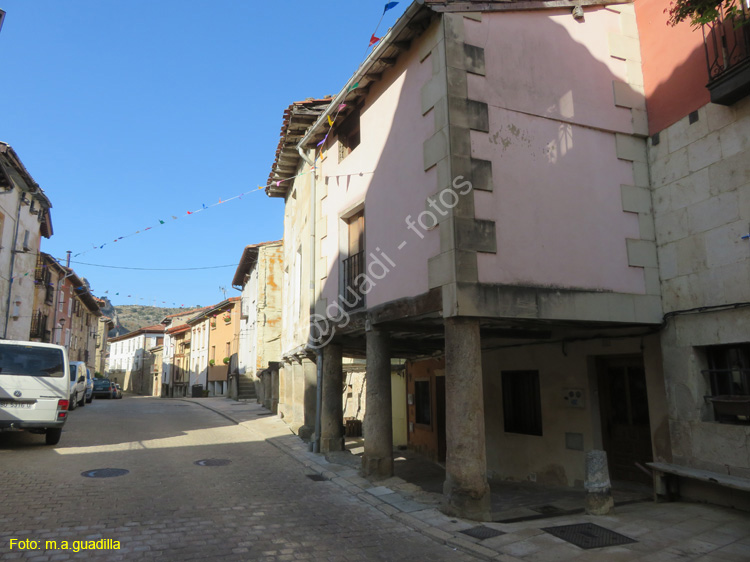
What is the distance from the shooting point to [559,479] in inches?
403

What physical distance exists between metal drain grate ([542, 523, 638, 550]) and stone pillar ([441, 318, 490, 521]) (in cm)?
94

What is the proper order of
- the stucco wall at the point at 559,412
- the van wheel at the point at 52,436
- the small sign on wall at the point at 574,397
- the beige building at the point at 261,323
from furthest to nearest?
the beige building at the point at 261,323, the van wheel at the point at 52,436, the small sign on wall at the point at 574,397, the stucco wall at the point at 559,412

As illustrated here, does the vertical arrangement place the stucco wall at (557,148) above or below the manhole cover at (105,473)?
above

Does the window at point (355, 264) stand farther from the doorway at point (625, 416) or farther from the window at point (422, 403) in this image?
the window at point (422, 403)

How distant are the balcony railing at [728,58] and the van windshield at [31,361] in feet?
41.5

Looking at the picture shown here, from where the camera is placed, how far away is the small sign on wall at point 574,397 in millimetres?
9952

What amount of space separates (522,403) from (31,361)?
10150 mm

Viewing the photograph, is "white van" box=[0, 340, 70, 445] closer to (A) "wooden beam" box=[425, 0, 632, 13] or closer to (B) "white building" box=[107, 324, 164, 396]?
(A) "wooden beam" box=[425, 0, 632, 13]

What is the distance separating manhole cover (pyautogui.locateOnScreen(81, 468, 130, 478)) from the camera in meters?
8.98

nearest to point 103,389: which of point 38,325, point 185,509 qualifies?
point 38,325

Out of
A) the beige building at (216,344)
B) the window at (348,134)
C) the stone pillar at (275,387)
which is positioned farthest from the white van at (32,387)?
the beige building at (216,344)

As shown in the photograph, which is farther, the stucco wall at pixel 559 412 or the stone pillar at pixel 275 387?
the stone pillar at pixel 275 387

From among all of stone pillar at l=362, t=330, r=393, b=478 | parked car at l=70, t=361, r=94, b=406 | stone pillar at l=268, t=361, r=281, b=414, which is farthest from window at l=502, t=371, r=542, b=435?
parked car at l=70, t=361, r=94, b=406

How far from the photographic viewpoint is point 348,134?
12.1 metres
